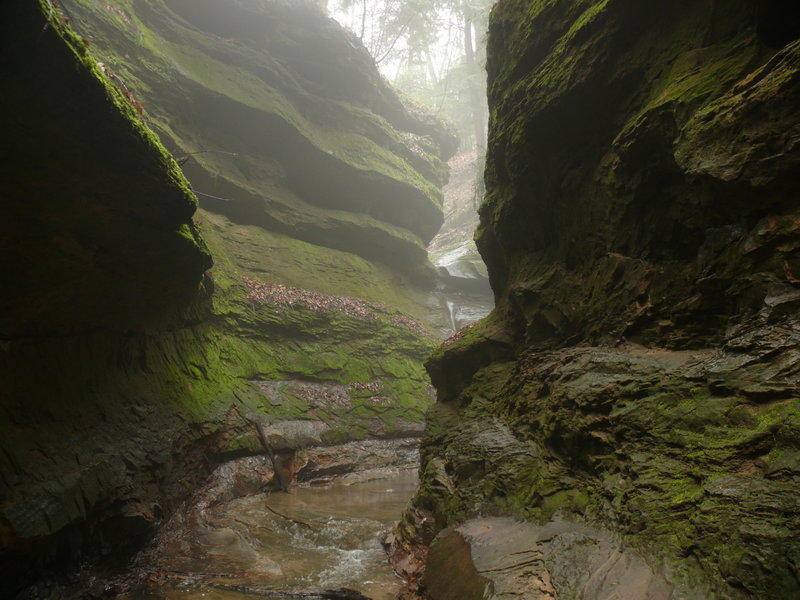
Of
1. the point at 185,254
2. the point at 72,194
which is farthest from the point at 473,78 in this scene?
the point at 72,194

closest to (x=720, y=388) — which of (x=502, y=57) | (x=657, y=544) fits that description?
(x=657, y=544)

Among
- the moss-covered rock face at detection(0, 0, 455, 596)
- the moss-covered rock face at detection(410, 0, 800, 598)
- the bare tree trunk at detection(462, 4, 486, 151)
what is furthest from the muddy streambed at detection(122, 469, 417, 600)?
the bare tree trunk at detection(462, 4, 486, 151)

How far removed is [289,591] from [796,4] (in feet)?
23.6

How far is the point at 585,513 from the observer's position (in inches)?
141

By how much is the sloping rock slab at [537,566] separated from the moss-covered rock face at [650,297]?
159mm

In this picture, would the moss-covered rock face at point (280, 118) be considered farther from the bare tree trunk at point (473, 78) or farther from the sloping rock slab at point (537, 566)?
the sloping rock slab at point (537, 566)

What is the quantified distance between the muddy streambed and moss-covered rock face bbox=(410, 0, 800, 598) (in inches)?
44.9

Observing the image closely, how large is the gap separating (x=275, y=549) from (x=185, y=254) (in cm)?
460

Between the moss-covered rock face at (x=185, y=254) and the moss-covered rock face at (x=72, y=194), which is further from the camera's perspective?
the moss-covered rock face at (x=185, y=254)

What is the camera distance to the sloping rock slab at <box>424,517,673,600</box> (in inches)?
103

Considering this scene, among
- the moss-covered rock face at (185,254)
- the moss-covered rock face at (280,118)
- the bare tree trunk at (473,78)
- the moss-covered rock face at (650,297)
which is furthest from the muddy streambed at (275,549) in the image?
the bare tree trunk at (473,78)

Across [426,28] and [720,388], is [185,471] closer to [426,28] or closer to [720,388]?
[720,388]

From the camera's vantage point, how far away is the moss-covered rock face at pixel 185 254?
3.87 metres

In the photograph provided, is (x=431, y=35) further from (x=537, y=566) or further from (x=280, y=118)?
(x=537, y=566)
